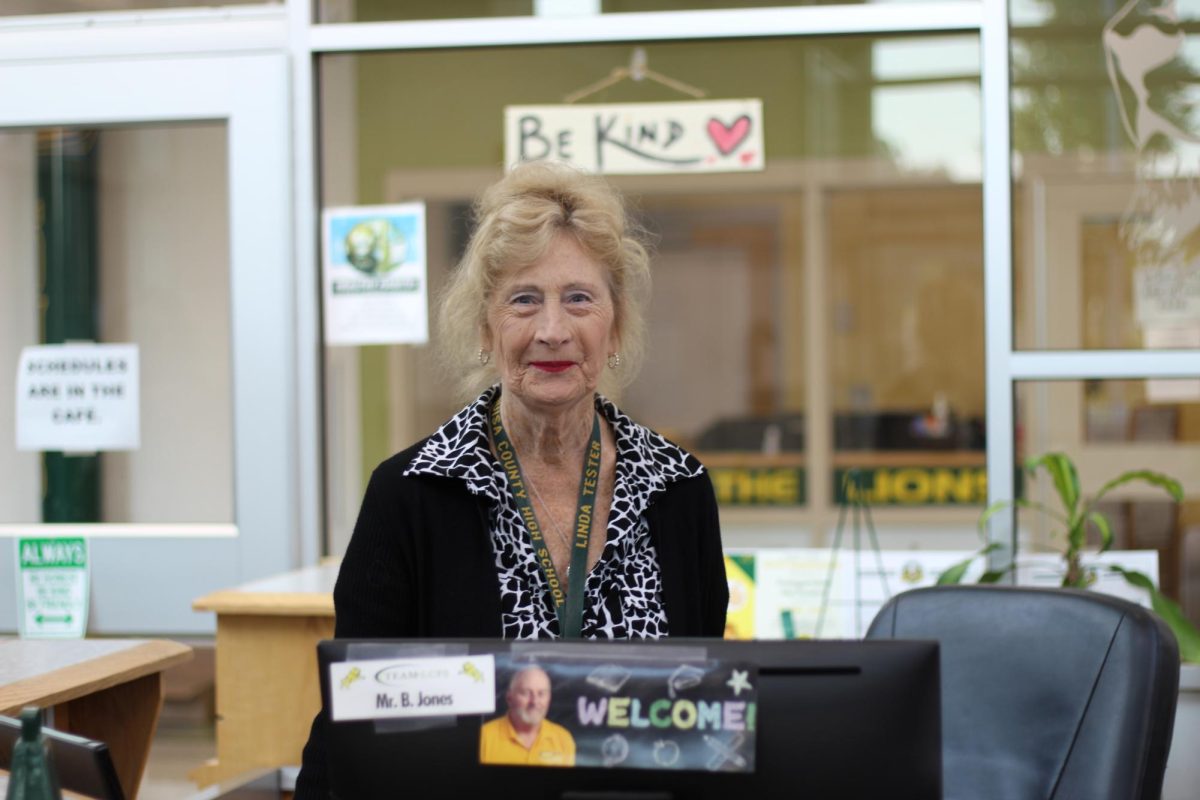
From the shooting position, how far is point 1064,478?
9.32ft

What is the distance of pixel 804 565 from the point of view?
3.12 meters

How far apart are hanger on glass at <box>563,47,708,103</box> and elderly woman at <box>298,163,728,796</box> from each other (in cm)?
147

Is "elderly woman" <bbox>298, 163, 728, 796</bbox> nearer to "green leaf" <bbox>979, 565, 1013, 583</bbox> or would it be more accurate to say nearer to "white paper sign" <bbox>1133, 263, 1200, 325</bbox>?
"green leaf" <bbox>979, 565, 1013, 583</bbox>

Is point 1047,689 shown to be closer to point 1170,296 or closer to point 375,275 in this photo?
point 1170,296

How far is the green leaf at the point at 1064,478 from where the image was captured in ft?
9.25

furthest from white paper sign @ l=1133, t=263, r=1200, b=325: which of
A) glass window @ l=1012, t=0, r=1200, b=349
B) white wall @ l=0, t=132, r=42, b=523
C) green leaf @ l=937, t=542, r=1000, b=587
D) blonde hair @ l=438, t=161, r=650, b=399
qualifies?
white wall @ l=0, t=132, r=42, b=523

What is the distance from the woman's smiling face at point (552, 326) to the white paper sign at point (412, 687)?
0.65m

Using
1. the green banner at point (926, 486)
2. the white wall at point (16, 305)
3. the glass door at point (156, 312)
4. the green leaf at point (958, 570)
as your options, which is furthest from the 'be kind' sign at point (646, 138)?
the green banner at point (926, 486)

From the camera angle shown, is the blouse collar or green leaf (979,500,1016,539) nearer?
the blouse collar

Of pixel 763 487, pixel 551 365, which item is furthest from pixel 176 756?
pixel 763 487

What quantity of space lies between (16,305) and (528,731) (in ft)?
8.62

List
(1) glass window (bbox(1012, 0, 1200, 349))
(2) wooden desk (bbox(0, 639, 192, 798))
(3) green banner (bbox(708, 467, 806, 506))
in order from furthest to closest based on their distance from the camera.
→ (3) green banner (bbox(708, 467, 806, 506))
(1) glass window (bbox(1012, 0, 1200, 349))
(2) wooden desk (bbox(0, 639, 192, 798))

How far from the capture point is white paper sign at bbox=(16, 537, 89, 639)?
309cm

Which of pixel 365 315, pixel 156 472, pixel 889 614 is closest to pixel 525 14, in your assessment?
pixel 365 315
